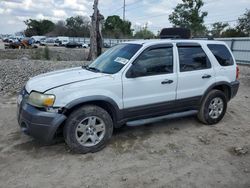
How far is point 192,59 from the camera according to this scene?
4.82 meters

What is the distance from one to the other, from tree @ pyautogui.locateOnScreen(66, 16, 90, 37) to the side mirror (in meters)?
77.4

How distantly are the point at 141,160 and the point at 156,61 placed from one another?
1765 millimetres

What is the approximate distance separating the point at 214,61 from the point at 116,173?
3.12 meters

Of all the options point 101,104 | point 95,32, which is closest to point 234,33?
point 95,32

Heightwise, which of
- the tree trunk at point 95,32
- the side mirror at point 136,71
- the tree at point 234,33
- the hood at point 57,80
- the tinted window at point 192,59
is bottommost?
the hood at point 57,80

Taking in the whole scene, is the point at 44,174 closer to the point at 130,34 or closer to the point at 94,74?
the point at 94,74

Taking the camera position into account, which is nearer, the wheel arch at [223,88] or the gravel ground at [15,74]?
the wheel arch at [223,88]

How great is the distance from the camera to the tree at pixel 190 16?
31625 millimetres

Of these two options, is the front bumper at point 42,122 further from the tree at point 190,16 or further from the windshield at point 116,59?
the tree at point 190,16

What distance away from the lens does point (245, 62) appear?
59.2 feet

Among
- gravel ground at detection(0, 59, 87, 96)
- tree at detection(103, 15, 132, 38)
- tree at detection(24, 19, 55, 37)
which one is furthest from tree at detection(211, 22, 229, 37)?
tree at detection(24, 19, 55, 37)

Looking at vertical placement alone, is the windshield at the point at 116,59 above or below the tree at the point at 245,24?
below

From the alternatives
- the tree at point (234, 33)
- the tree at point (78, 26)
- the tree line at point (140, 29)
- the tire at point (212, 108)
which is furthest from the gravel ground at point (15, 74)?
the tree at point (78, 26)

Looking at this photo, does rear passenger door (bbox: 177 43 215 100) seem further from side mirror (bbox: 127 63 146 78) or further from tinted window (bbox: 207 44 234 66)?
side mirror (bbox: 127 63 146 78)
